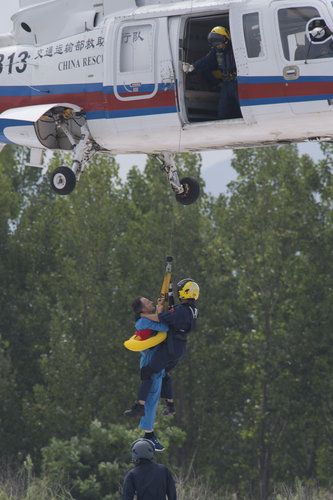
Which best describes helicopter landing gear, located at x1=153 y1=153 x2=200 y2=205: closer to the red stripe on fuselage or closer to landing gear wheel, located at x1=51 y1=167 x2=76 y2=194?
the red stripe on fuselage

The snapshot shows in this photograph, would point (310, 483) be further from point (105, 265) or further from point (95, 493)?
point (95, 493)

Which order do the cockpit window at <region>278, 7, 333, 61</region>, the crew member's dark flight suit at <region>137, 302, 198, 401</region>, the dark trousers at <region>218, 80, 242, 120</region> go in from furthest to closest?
the dark trousers at <region>218, 80, 242, 120</region> < the crew member's dark flight suit at <region>137, 302, 198, 401</region> < the cockpit window at <region>278, 7, 333, 61</region>

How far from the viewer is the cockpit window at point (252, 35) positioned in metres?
13.0

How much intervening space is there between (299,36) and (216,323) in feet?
101

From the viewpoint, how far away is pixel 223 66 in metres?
13.9

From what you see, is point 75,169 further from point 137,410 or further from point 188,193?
point 137,410

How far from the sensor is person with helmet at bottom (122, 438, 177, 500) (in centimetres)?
1141

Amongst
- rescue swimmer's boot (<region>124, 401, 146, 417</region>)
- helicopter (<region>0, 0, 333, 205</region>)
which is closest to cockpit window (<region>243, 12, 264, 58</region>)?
helicopter (<region>0, 0, 333, 205</region>)

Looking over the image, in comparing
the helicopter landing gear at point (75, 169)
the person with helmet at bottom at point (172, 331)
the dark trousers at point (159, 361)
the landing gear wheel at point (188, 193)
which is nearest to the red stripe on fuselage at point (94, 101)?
the helicopter landing gear at point (75, 169)

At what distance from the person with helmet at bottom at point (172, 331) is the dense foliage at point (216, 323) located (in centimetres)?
2545

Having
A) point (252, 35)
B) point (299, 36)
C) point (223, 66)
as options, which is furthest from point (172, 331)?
point (299, 36)

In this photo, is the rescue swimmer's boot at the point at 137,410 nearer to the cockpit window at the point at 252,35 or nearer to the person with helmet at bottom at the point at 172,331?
the person with helmet at bottom at the point at 172,331

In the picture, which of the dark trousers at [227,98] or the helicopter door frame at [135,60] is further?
the dark trousers at [227,98]

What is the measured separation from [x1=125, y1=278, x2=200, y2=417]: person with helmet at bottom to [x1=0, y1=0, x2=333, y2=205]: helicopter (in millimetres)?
2398
